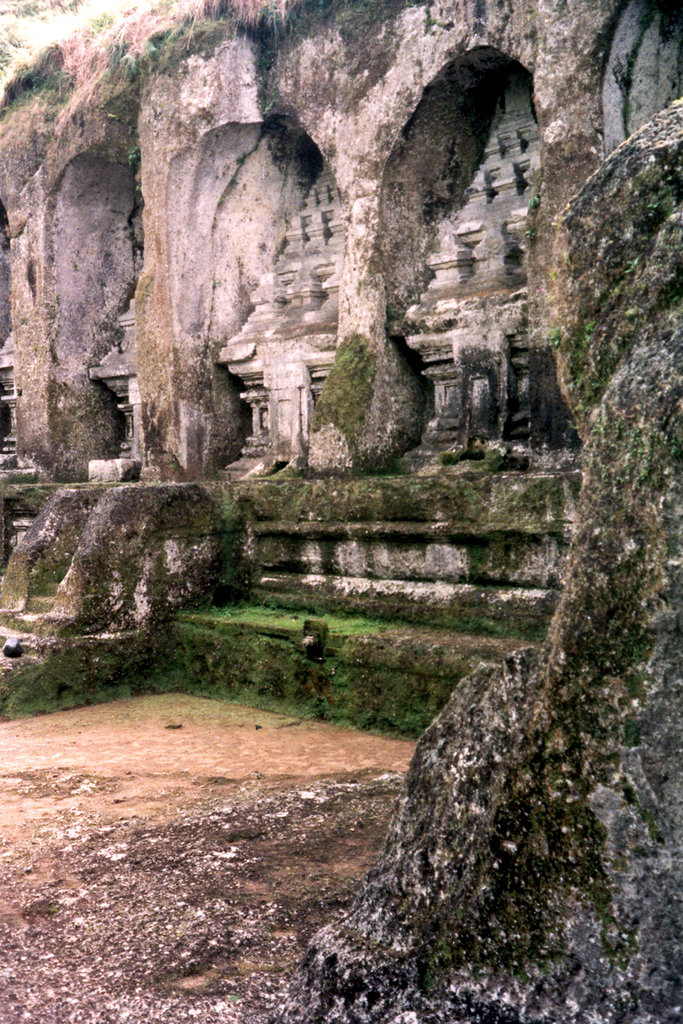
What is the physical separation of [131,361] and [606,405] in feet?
24.8

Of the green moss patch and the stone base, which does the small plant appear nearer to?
the stone base

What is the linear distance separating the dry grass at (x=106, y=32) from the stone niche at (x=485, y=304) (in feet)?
6.28

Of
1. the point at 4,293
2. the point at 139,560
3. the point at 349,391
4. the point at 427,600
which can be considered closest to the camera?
the point at 427,600

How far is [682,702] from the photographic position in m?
1.78

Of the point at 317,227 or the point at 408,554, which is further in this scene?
the point at 317,227

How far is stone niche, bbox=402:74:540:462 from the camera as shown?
6020 mm

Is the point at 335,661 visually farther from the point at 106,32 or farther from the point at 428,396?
the point at 106,32

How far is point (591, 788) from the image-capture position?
5.82 ft

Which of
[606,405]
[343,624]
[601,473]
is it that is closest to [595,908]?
[601,473]

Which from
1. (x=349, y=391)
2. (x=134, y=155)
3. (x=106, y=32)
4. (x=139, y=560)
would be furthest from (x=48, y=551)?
(x=106, y=32)

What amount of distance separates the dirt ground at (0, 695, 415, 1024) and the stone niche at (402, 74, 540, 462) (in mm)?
2251

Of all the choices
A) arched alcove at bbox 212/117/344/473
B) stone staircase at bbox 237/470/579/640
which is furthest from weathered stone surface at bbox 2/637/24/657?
arched alcove at bbox 212/117/344/473

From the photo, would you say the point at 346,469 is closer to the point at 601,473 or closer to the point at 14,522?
the point at 14,522

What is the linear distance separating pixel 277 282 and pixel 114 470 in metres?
2.02
